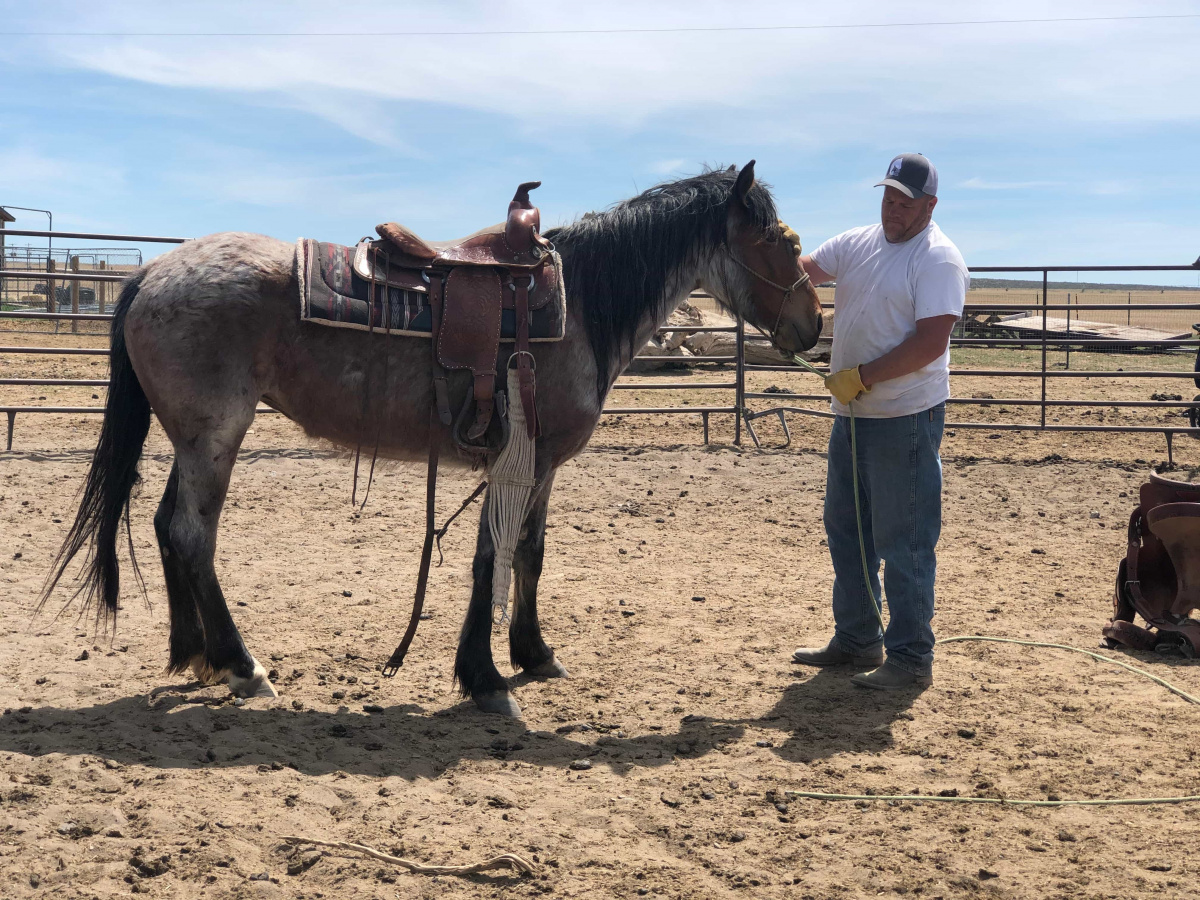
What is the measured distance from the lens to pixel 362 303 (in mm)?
3434

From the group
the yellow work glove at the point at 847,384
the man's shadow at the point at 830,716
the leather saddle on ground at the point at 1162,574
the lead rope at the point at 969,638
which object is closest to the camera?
the man's shadow at the point at 830,716

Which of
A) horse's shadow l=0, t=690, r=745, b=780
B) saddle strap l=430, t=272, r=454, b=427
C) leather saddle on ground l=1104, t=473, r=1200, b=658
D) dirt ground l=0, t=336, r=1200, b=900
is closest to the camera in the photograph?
dirt ground l=0, t=336, r=1200, b=900

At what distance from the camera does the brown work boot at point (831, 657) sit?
408cm

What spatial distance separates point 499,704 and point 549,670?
45 cm

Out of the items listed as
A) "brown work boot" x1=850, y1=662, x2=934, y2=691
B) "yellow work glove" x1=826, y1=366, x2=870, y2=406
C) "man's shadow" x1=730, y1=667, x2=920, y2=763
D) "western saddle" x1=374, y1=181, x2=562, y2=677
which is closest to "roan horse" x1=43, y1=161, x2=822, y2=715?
"western saddle" x1=374, y1=181, x2=562, y2=677

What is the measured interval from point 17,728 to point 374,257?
198cm

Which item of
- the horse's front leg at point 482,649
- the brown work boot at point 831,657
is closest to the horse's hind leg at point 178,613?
the horse's front leg at point 482,649

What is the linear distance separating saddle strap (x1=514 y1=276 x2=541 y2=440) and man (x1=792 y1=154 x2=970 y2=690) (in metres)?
1.16

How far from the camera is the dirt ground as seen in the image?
2395mm

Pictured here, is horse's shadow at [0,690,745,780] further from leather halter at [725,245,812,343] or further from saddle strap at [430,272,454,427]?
leather halter at [725,245,812,343]

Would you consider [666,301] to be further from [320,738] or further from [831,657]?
[320,738]

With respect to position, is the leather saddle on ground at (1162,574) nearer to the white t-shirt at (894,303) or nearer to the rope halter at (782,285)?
the white t-shirt at (894,303)

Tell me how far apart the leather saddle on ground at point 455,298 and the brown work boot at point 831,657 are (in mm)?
1589

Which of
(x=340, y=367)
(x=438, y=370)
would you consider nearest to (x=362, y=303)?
(x=340, y=367)
